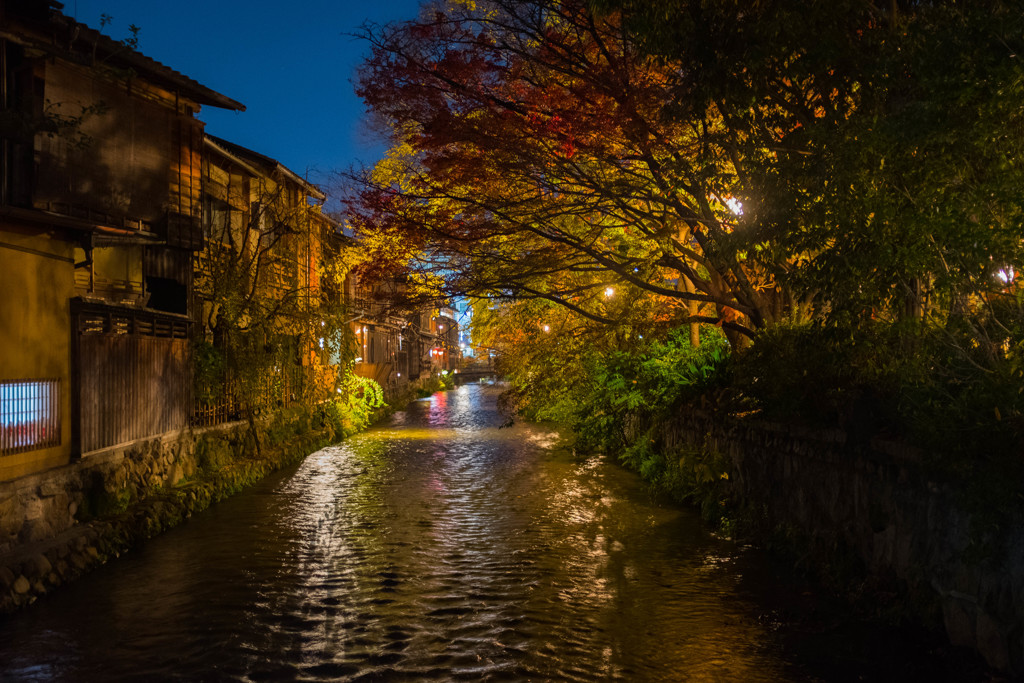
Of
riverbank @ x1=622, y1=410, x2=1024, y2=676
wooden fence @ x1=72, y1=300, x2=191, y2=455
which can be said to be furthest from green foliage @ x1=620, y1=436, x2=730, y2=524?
wooden fence @ x1=72, y1=300, x2=191, y2=455

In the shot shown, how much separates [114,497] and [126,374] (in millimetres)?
2624

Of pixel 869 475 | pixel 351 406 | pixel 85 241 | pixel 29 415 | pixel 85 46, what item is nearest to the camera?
pixel 869 475

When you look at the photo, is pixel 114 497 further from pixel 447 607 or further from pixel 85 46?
pixel 85 46

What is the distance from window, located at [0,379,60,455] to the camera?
11.4m

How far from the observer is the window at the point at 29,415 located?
450 inches

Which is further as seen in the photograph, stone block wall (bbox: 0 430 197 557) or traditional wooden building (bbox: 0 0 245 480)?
traditional wooden building (bbox: 0 0 245 480)

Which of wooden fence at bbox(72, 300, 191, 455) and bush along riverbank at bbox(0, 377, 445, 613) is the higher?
wooden fence at bbox(72, 300, 191, 455)

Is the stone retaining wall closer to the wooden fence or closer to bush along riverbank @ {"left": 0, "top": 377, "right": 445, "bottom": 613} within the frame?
bush along riverbank @ {"left": 0, "top": 377, "right": 445, "bottom": 613}

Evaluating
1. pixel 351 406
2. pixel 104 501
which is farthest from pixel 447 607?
pixel 351 406

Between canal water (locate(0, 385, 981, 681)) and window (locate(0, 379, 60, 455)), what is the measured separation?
91.2 inches

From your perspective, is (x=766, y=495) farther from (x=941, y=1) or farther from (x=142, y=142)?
(x=142, y=142)

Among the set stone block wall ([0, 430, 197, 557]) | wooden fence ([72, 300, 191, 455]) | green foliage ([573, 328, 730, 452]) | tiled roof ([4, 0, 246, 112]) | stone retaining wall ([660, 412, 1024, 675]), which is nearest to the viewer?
stone retaining wall ([660, 412, 1024, 675])

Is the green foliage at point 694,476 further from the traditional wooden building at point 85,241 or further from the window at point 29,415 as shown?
the window at point 29,415

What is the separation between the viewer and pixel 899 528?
9117mm
